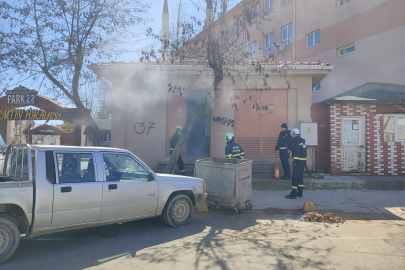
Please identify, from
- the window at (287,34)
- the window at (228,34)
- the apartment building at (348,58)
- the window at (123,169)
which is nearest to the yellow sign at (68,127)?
the apartment building at (348,58)

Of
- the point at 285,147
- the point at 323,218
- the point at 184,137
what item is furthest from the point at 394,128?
the point at 184,137

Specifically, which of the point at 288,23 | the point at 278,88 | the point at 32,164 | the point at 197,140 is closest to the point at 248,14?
the point at 278,88

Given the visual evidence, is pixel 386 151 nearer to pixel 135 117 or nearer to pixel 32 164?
pixel 135 117

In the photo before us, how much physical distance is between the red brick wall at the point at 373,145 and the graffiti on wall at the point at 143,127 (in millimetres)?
6302

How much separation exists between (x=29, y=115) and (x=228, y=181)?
8.18 m

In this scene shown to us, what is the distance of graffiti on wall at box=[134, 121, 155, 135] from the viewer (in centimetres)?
1117

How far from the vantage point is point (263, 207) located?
297 inches

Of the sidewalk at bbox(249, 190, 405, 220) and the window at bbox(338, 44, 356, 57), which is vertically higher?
the window at bbox(338, 44, 356, 57)

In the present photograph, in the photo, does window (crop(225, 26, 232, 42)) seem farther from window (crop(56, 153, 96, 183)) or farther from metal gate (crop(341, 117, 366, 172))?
window (crop(56, 153, 96, 183))

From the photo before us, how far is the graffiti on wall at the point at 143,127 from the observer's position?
36.7 ft

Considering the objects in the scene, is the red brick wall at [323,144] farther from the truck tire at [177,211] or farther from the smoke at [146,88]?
the truck tire at [177,211]

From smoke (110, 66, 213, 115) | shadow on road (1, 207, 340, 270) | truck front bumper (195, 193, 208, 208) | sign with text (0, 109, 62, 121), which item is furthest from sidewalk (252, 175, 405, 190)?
sign with text (0, 109, 62, 121)

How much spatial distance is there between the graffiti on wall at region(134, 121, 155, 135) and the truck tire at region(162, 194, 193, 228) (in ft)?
18.6

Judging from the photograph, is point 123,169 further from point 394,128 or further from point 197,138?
point 394,128
